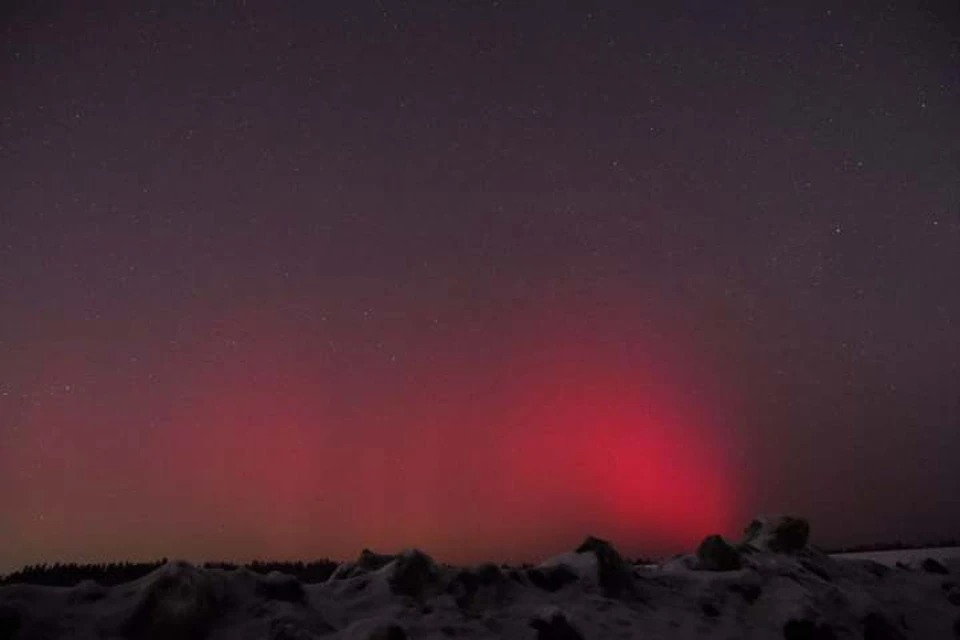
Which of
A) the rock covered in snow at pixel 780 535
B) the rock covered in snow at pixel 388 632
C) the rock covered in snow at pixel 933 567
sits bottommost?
the rock covered in snow at pixel 933 567

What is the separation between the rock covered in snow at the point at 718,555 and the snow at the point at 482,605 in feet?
0.33

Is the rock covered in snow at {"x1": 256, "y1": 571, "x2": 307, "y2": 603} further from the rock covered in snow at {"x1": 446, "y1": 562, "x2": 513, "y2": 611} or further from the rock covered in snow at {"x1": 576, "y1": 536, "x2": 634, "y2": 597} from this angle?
the rock covered in snow at {"x1": 576, "y1": 536, "x2": 634, "y2": 597}

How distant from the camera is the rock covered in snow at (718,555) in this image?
23.0 feet

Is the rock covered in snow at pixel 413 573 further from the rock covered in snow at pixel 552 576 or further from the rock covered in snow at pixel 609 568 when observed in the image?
the rock covered in snow at pixel 609 568

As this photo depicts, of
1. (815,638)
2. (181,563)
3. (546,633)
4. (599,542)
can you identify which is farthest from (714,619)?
(181,563)

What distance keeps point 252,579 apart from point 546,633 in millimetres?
2379

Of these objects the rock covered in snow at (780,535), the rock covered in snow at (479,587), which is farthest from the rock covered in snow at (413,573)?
the rock covered in snow at (780,535)

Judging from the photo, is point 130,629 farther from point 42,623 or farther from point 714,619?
point 714,619

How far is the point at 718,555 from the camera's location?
7070mm

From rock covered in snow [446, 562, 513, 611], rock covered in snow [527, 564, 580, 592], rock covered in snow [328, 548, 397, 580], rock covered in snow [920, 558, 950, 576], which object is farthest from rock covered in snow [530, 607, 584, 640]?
rock covered in snow [920, 558, 950, 576]

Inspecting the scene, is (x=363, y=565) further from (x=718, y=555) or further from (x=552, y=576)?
(x=718, y=555)

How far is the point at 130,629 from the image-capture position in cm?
437

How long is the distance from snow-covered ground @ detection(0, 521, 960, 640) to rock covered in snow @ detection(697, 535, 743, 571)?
1 centimetres

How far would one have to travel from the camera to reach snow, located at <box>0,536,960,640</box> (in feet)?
14.6
